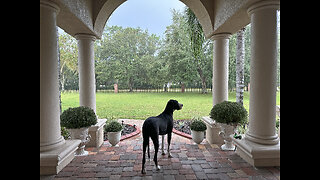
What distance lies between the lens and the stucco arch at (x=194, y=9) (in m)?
5.55

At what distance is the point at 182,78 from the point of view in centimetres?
2514

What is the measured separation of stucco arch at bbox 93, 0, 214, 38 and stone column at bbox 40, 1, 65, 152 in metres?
1.88

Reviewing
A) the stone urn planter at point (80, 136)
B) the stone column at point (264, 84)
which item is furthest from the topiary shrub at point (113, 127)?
the stone column at point (264, 84)

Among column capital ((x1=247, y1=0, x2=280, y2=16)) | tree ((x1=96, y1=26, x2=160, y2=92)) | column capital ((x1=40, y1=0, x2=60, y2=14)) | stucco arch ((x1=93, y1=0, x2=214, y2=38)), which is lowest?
column capital ((x1=40, y1=0, x2=60, y2=14))

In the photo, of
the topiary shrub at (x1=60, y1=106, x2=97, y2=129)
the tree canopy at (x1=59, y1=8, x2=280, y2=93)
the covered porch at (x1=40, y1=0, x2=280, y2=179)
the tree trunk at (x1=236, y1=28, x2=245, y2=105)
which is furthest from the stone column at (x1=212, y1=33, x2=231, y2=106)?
the tree canopy at (x1=59, y1=8, x2=280, y2=93)

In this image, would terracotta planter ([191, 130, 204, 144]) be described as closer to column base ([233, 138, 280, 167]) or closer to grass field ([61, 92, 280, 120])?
column base ([233, 138, 280, 167])

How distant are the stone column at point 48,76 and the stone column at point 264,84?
159 inches

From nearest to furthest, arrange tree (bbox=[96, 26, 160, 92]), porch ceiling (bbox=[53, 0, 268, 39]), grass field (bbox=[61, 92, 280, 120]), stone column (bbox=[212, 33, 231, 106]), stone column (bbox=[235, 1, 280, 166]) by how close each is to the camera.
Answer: stone column (bbox=[235, 1, 280, 166]), porch ceiling (bbox=[53, 0, 268, 39]), stone column (bbox=[212, 33, 231, 106]), grass field (bbox=[61, 92, 280, 120]), tree (bbox=[96, 26, 160, 92])

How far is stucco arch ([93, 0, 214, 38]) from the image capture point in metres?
5.55

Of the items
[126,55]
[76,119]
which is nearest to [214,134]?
[76,119]

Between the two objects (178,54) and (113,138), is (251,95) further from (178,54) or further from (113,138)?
(178,54)

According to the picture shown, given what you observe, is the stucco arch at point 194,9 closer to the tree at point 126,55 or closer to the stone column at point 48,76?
the stone column at point 48,76
